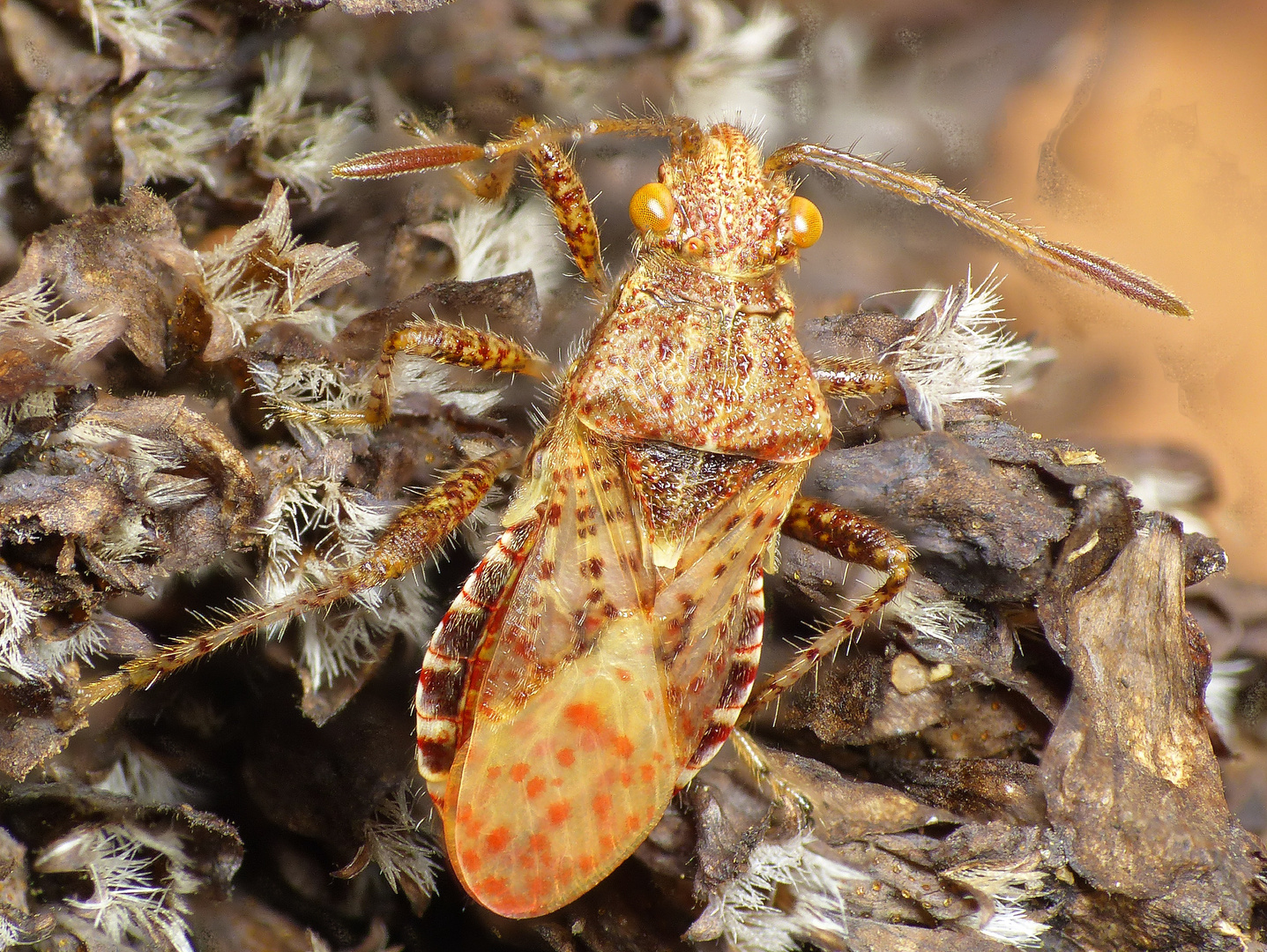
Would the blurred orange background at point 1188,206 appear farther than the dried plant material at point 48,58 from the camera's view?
Yes

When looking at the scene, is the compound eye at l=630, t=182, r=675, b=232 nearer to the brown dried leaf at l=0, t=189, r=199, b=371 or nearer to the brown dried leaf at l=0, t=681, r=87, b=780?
the brown dried leaf at l=0, t=189, r=199, b=371

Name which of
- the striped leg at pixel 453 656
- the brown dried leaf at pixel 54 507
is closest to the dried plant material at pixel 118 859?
the striped leg at pixel 453 656

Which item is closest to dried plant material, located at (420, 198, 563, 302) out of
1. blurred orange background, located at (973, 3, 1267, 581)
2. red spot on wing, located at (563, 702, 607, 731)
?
red spot on wing, located at (563, 702, 607, 731)

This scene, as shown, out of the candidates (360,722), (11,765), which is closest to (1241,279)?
(360,722)

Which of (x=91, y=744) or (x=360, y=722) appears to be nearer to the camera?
(x=91, y=744)

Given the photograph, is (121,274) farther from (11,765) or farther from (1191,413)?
(1191,413)

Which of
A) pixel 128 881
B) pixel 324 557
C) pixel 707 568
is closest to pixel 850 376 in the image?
pixel 707 568

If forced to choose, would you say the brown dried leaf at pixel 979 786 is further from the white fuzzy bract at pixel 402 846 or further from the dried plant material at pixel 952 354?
the white fuzzy bract at pixel 402 846
